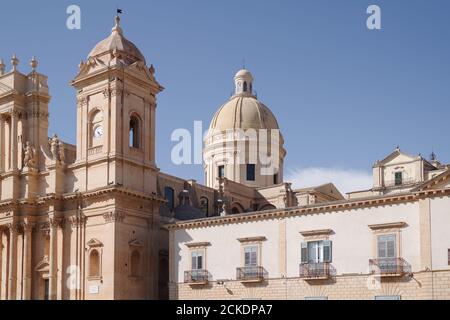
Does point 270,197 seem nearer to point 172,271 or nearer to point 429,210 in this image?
point 172,271

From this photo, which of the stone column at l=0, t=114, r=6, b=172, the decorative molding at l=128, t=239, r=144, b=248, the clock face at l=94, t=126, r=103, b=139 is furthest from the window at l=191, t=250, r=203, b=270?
the stone column at l=0, t=114, r=6, b=172

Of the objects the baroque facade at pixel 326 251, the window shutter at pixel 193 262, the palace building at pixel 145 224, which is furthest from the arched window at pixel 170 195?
the window shutter at pixel 193 262

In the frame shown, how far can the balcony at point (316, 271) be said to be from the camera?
3825cm

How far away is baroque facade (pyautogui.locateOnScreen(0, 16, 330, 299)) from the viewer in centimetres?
4628

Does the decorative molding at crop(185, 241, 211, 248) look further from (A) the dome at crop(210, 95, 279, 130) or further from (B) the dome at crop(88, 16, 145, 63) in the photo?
(A) the dome at crop(210, 95, 279, 130)

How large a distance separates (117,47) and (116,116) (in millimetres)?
5043

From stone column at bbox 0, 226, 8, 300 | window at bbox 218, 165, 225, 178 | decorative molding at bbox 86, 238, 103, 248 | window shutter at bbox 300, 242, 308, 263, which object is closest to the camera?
window shutter at bbox 300, 242, 308, 263

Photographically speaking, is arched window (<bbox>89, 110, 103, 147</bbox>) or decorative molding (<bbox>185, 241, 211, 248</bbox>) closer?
decorative molding (<bbox>185, 241, 211, 248</bbox>)

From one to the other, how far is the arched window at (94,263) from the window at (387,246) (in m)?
18.7

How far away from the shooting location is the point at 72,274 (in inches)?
1853

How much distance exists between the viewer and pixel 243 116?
70.8 meters

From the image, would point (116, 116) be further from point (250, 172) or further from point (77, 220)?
point (250, 172)

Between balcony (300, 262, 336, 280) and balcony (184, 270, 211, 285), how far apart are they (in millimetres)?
6689
